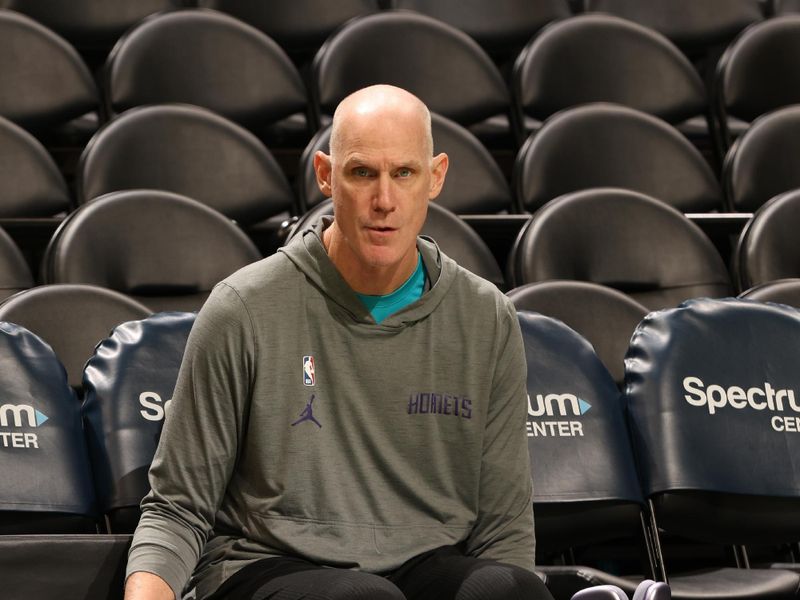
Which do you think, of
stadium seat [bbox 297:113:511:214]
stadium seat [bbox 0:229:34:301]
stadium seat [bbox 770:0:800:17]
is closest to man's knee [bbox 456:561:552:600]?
stadium seat [bbox 0:229:34:301]

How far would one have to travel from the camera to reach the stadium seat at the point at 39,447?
4.49 feet

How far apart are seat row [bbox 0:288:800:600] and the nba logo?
10.9 inches

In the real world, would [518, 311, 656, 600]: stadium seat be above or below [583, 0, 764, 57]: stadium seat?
below

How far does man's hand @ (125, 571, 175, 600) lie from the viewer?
3.54 ft

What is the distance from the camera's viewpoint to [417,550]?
4.00 ft

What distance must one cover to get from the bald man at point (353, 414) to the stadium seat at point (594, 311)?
1.83ft

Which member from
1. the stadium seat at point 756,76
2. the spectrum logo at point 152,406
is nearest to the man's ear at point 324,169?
the spectrum logo at point 152,406

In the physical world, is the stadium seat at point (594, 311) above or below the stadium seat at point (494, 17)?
below

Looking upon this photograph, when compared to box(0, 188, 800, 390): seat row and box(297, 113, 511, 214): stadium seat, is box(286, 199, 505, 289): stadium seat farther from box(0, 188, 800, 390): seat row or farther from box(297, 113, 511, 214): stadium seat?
box(297, 113, 511, 214): stadium seat

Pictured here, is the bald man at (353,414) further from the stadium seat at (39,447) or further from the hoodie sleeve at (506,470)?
the stadium seat at (39,447)

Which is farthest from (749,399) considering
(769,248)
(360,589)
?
(360,589)

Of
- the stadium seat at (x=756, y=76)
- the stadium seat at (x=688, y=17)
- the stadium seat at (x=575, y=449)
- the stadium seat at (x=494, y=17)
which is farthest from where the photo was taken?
the stadium seat at (x=688, y=17)

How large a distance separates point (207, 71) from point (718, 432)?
1.36 metres

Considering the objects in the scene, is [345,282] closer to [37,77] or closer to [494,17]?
[37,77]
